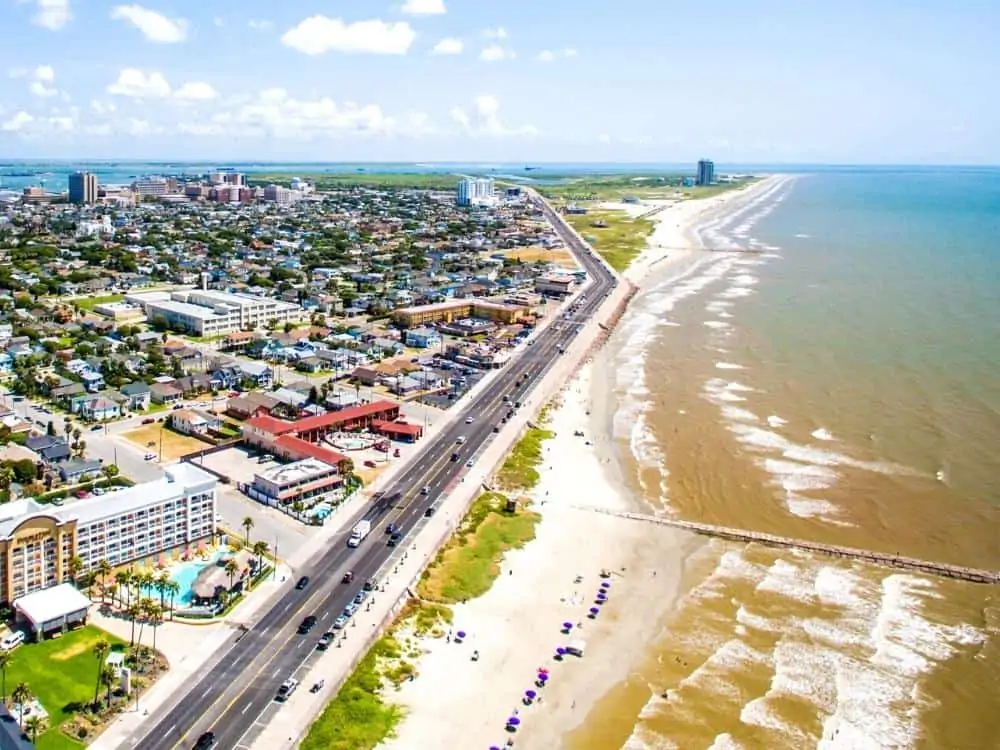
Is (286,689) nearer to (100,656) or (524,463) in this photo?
(100,656)

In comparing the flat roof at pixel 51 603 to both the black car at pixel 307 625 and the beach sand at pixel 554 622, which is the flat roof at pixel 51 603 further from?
the beach sand at pixel 554 622

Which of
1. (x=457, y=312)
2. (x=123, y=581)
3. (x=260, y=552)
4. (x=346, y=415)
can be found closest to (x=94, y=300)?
(x=457, y=312)

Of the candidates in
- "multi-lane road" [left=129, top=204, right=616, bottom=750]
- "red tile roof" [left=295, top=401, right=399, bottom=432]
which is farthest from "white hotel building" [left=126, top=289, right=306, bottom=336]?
"multi-lane road" [left=129, top=204, right=616, bottom=750]

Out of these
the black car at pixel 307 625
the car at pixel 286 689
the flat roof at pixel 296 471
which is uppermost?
the flat roof at pixel 296 471

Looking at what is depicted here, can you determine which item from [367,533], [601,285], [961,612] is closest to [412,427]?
[367,533]

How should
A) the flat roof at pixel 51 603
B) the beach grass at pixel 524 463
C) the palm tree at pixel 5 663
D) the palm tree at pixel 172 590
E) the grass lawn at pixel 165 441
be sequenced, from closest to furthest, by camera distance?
the palm tree at pixel 5 663 < the flat roof at pixel 51 603 < the palm tree at pixel 172 590 < the beach grass at pixel 524 463 < the grass lawn at pixel 165 441

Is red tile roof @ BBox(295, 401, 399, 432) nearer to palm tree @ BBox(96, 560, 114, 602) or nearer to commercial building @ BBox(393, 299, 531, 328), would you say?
palm tree @ BBox(96, 560, 114, 602)

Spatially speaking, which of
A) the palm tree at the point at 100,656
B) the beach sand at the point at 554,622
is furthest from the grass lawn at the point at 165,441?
the beach sand at the point at 554,622
